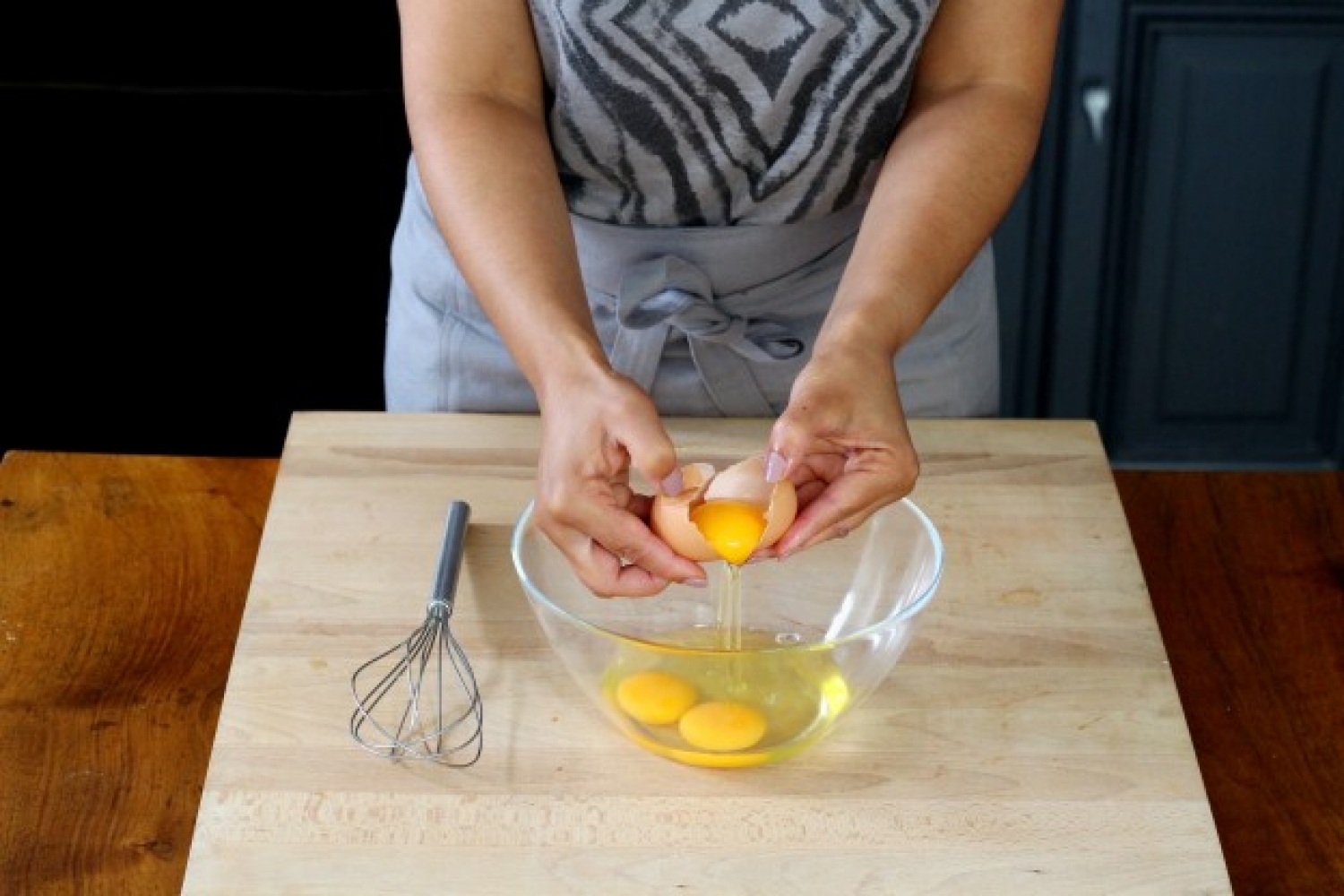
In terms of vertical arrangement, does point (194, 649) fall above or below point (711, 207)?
below

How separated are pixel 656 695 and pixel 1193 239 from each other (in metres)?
1.66

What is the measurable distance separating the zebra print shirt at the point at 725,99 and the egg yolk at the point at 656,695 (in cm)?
46

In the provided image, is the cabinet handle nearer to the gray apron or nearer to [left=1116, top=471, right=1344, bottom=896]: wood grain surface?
the gray apron

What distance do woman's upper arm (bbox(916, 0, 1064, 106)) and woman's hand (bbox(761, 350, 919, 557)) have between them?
323 mm

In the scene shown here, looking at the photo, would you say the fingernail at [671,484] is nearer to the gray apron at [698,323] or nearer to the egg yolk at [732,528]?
the egg yolk at [732,528]

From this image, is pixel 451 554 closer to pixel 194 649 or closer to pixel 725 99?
pixel 194 649

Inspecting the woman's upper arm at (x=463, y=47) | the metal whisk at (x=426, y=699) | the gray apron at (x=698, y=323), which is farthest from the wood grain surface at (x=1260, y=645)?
the woman's upper arm at (x=463, y=47)

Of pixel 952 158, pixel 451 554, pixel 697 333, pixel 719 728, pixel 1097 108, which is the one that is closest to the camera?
pixel 719 728

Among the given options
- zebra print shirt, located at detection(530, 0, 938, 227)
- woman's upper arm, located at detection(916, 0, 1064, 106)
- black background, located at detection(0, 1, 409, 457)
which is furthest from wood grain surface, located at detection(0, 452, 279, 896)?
black background, located at detection(0, 1, 409, 457)

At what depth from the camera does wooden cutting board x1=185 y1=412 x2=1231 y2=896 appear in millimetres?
940

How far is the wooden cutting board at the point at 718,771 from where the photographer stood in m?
0.94

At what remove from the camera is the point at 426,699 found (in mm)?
1057

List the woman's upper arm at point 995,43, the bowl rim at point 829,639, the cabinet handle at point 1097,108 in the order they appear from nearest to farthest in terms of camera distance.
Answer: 1. the bowl rim at point 829,639
2. the woman's upper arm at point 995,43
3. the cabinet handle at point 1097,108

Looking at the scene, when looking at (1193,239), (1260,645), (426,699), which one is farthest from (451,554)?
(1193,239)
